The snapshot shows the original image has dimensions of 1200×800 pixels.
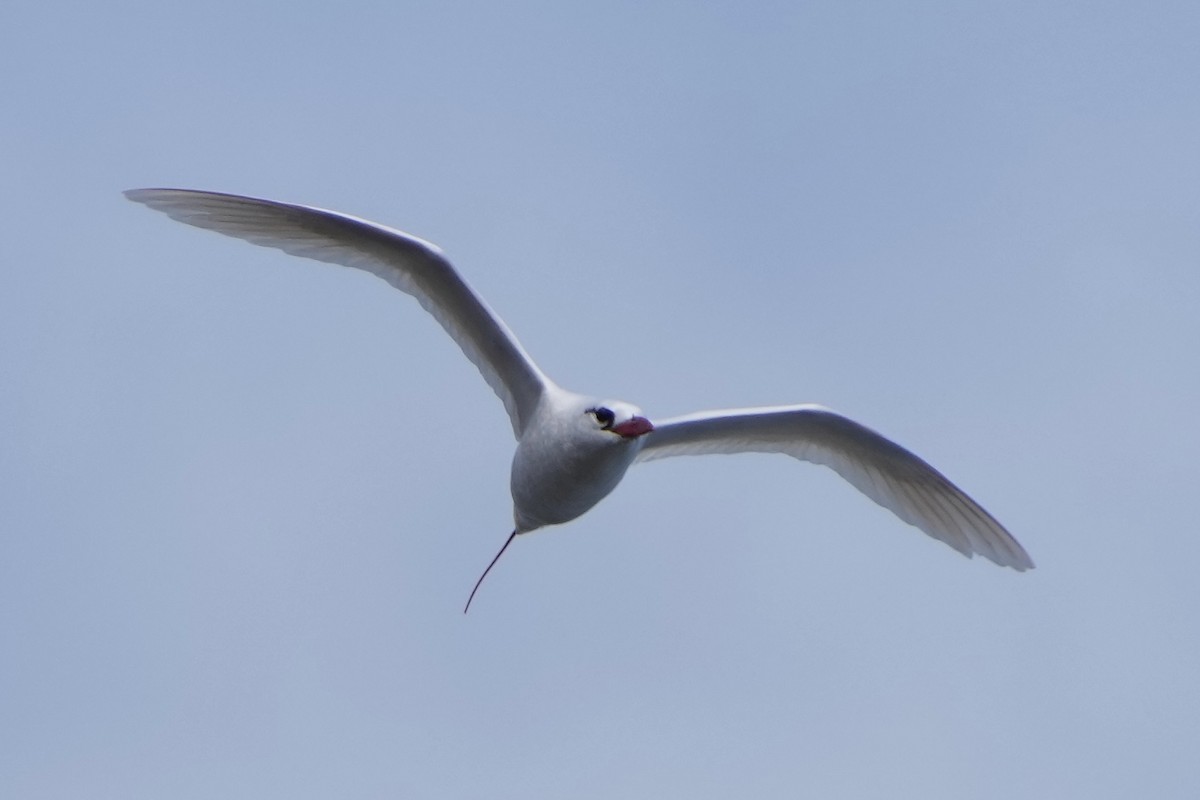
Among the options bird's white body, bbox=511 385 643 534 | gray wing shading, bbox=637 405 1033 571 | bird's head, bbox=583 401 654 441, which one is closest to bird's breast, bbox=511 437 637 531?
bird's white body, bbox=511 385 643 534

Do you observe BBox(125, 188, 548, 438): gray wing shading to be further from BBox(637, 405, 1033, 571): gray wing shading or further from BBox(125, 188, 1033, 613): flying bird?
BBox(637, 405, 1033, 571): gray wing shading

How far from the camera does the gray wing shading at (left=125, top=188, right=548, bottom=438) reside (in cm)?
1370

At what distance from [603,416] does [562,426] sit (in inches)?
16.2

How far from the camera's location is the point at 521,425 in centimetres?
1390

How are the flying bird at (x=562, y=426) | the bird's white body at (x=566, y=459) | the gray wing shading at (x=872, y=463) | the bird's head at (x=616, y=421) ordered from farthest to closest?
the gray wing shading at (x=872, y=463), the flying bird at (x=562, y=426), the bird's white body at (x=566, y=459), the bird's head at (x=616, y=421)

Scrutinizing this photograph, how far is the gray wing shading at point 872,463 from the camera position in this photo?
47.8 ft

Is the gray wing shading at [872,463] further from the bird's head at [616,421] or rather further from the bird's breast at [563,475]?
the bird's head at [616,421]

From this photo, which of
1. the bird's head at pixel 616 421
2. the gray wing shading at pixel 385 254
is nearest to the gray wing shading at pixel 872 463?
the gray wing shading at pixel 385 254

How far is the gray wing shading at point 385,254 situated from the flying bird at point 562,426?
0.01m

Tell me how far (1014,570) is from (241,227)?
7612 millimetres

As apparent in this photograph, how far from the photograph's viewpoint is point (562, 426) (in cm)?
1256

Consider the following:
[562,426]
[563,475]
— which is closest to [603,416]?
[562,426]

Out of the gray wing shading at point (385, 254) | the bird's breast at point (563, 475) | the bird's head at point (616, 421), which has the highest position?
the gray wing shading at point (385, 254)

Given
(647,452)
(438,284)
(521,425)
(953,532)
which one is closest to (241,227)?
(438,284)
